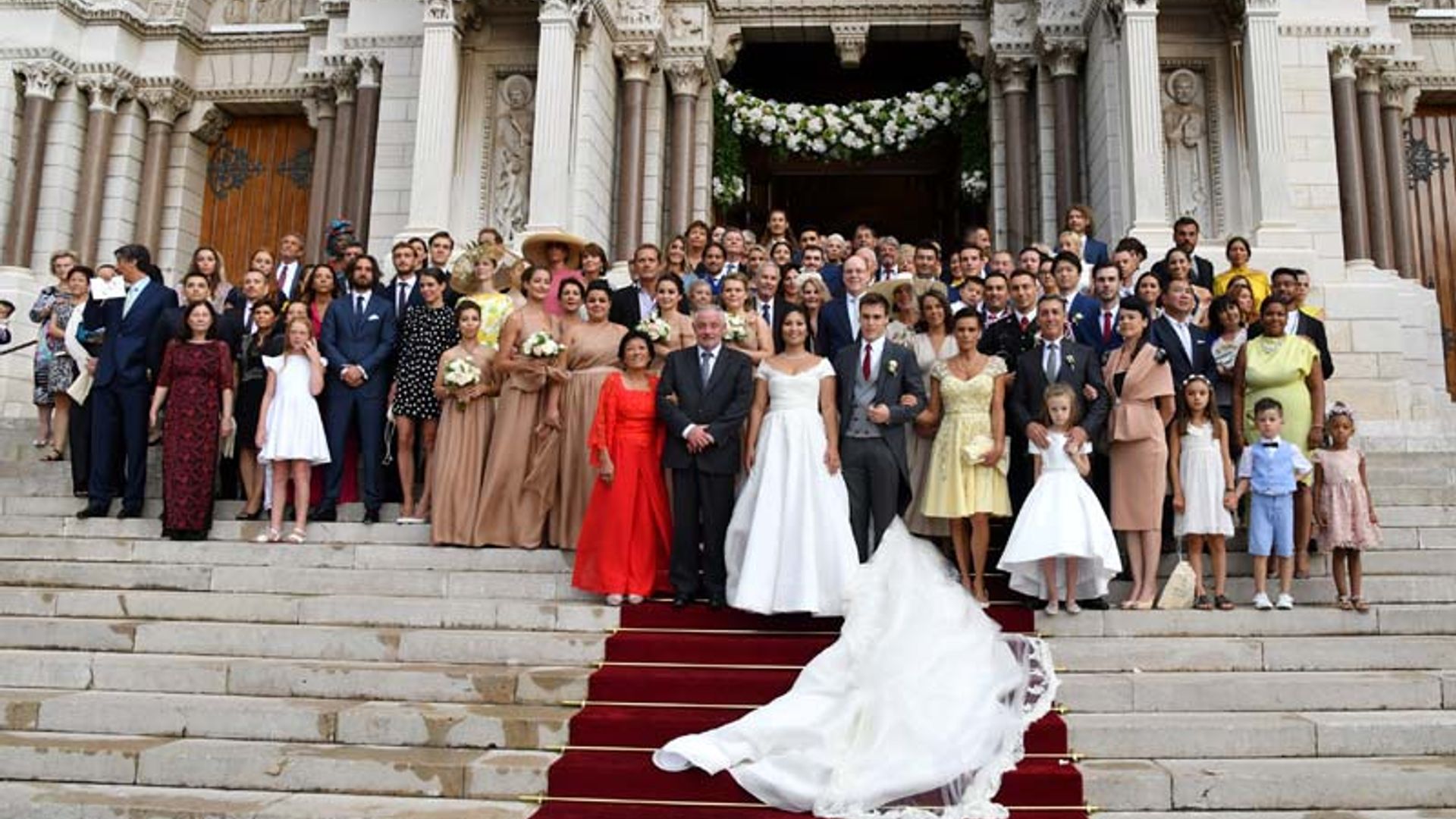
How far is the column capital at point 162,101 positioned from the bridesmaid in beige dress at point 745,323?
13.0 m

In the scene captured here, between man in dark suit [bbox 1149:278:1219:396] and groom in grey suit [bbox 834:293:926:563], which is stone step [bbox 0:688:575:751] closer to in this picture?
groom in grey suit [bbox 834:293:926:563]

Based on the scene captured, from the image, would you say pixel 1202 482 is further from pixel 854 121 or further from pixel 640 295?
pixel 854 121

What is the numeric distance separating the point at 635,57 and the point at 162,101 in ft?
24.9

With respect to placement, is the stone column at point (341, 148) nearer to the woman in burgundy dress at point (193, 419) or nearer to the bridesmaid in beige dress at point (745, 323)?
the woman in burgundy dress at point (193, 419)

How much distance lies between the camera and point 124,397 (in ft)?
27.6

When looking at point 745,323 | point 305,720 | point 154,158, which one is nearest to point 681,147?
point 154,158

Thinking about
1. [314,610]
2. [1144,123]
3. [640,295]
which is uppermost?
[1144,123]

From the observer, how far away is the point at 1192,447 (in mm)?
6930

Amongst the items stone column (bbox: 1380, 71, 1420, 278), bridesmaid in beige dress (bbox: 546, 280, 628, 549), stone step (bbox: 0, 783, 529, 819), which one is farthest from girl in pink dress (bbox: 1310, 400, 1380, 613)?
stone column (bbox: 1380, 71, 1420, 278)

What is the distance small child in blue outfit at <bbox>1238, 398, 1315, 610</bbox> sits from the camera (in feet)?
21.9

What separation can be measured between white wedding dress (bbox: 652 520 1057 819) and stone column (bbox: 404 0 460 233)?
352 inches

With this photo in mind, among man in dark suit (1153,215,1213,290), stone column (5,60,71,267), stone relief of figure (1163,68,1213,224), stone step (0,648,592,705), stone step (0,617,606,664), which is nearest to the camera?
stone step (0,648,592,705)

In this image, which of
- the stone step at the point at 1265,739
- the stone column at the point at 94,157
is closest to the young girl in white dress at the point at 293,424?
the stone step at the point at 1265,739

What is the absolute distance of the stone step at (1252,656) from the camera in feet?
19.7
